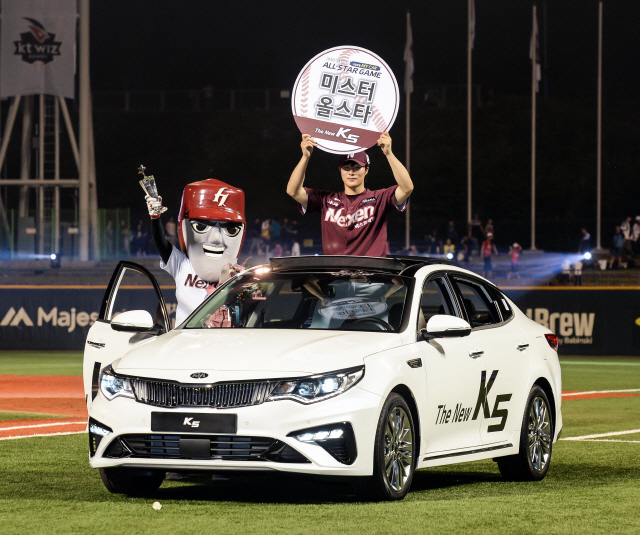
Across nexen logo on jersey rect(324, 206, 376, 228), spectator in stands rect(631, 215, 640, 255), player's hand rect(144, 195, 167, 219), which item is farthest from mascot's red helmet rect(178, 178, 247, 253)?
spectator in stands rect(631, 215, 640, 255)

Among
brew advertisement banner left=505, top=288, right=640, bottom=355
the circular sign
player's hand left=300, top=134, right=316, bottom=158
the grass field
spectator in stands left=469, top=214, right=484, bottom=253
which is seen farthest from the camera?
spectator in stands left=469, top=214, right=484, bottom=253

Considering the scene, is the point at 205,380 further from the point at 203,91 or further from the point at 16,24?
the point at 203,91

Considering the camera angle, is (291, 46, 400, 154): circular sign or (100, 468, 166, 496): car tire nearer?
(100, 468, 166, 496): car tire

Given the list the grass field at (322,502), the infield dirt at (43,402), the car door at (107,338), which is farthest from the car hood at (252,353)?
the infield dirt at (43,402)

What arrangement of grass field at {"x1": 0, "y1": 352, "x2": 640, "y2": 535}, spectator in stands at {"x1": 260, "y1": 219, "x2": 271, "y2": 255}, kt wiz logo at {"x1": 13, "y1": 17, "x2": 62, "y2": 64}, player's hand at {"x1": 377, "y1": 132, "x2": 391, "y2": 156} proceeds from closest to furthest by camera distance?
grass field at {"x1": 0, "y1": 352, "x2": 640, "y2": 535} → player's hand at {"x1": 377, "y1": 132, "x2": 391, "y2": 156} → kt wiz logo at {"x1": 13, "y1": 17, "x2": 62, "y2": 64} → spectator in stands at {"x1": 260, "y1": 219, "x2": 271, "y2": 255}

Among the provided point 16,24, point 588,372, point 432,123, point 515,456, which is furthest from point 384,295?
point 432,123

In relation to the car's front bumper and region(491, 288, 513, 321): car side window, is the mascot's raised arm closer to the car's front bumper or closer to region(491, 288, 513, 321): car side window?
region(491, 288, 513, 321): car side window

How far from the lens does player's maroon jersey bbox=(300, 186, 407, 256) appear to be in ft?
30.6

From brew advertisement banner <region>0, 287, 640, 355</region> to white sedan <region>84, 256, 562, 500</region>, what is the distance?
16256 mm

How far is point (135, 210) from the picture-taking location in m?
74.8

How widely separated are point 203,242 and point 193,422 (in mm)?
3539

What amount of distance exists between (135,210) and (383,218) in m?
66.5

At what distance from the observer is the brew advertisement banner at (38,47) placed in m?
40.6

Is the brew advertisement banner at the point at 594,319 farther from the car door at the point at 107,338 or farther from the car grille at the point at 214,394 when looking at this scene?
the car grille at the point at 214,394
